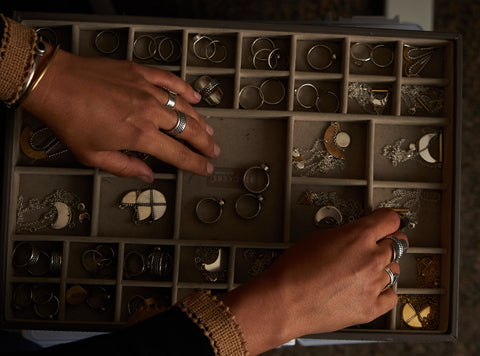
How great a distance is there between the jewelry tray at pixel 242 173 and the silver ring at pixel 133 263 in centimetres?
2

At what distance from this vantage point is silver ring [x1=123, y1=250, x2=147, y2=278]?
1199mm

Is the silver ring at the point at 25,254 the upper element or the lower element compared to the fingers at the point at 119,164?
lower

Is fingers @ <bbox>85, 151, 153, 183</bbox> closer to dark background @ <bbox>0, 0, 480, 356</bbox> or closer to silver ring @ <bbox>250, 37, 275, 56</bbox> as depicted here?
silver ring @ <bbox>250, 37, 275, 56</bbox>

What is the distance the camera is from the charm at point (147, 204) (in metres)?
1.21

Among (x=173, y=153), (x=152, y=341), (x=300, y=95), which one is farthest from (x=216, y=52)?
(x=152, y=341)

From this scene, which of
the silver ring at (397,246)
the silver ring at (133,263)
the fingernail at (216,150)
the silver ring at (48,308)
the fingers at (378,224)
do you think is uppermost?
the fingernail at (216,150)

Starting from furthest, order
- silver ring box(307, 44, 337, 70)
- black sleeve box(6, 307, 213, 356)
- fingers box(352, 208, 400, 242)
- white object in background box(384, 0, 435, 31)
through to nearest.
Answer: white object in background box(384, 0, 435, 31) → silver ring box(307, 44, 337, 70) → fingers box(352, 208, 400, 242) → black sleeve box(6, 307, 213, 356)

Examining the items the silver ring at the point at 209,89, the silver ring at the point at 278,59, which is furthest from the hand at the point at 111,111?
the silver ring at the point at 278,59

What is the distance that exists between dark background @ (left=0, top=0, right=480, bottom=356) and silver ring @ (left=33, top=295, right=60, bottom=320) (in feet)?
3.48

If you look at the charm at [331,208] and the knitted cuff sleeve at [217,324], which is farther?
the charm at [331,208]

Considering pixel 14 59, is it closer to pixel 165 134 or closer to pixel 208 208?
pixel 165 134

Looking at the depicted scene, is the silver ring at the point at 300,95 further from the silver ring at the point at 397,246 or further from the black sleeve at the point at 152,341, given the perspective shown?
the black sleeve at the point at 152,341

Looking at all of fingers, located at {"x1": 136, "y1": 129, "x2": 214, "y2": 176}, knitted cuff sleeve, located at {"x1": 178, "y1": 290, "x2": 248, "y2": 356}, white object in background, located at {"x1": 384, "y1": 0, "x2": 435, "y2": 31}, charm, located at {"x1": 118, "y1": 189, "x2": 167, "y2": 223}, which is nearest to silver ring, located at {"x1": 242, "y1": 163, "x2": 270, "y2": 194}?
fingers, located at {"x1": 136, "y1": 129, "x2": 214, "y2": 176}

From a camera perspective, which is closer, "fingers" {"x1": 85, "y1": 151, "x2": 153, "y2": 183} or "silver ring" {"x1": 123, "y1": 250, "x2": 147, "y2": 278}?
"fingers" {"x1": 85, "y1": 151, "x2": 153, "y2": 183}
